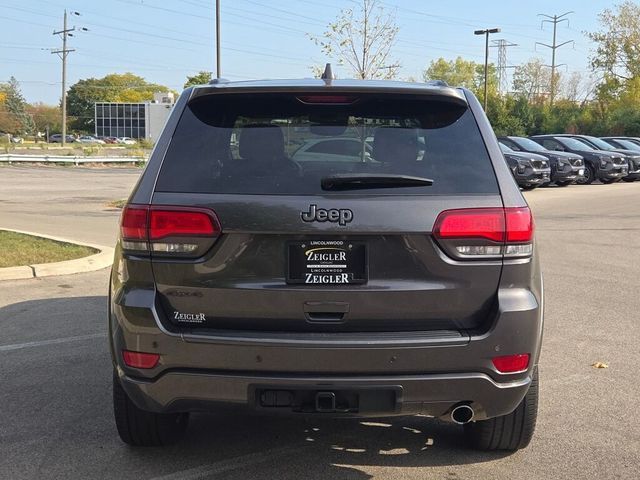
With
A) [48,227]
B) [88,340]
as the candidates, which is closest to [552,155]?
[48,227]

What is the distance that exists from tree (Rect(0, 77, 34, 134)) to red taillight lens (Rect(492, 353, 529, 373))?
121 m

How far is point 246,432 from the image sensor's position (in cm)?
402

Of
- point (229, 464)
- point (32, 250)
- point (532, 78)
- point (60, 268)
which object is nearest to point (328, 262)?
point (229, 464)

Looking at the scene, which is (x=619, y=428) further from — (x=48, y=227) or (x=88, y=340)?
(x=48, y=227)

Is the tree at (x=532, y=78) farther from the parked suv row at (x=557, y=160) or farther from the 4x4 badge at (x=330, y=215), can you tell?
the 4x4 badge at (x=330, y=215)

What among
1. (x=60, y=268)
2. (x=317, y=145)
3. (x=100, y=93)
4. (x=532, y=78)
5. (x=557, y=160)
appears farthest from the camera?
(x=100, y=93)

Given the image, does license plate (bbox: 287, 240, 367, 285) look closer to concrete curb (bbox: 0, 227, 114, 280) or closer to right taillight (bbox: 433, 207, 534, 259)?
right taillight (bbox: 433, 207, 534, 259)

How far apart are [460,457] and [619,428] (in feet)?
3.44

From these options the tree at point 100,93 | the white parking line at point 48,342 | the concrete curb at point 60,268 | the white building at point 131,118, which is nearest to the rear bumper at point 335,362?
the white parking line at point 48,342

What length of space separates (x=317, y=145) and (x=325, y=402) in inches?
46.4

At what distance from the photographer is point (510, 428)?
141 inches

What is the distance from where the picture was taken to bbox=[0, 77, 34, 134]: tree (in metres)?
114

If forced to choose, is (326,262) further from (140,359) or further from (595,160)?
(595,160)

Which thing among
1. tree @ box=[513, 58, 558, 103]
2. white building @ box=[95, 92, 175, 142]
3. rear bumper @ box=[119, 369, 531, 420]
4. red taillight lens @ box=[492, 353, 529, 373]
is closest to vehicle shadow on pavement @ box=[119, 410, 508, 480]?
rear bumper @ box=[119, 369, 531, 420]
